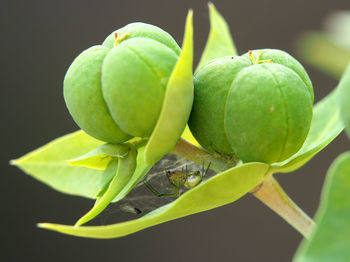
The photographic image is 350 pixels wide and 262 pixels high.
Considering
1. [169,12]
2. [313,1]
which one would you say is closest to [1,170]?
[169,12]

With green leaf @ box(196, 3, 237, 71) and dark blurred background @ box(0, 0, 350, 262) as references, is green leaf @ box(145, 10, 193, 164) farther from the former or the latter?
dark blurred background @ box(0, 0, 350, 262)

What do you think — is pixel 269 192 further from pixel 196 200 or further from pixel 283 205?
pixel 196 200

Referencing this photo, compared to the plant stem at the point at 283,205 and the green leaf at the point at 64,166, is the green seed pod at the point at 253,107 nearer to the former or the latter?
the plant stem at the point at 283,205

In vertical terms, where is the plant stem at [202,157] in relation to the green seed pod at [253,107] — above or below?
below

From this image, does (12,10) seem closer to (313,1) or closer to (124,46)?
(313,1)

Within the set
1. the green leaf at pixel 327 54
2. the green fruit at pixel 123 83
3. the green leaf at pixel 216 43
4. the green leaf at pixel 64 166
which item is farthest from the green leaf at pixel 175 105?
the green leaf at pixel 327 54

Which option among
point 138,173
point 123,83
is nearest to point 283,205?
point 138,173
